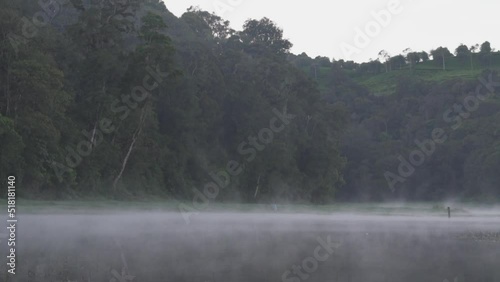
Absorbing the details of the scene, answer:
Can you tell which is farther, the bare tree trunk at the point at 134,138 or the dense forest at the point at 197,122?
the bare tree trunk at the point at 134,138

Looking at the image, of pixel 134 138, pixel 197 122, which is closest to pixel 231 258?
pixel 134 138

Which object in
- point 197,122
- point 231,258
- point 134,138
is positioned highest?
point 197,122

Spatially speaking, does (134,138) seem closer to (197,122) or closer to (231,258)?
(197,122)

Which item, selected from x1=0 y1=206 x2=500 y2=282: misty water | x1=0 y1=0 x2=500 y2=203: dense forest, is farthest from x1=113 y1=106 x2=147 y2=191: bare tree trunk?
x1=0 y1=206 x2=500 y2=282: misty water

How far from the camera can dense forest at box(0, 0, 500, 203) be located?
3916cm

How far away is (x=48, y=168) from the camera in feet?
131

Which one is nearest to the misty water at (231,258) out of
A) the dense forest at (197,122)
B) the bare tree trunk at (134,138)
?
the dense forest at (197,122)

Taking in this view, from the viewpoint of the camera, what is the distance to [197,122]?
5781 cm

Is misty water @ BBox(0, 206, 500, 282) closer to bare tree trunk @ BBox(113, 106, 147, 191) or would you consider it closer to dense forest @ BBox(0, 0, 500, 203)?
dense forest @ BBox(0, 0, 500, 203)

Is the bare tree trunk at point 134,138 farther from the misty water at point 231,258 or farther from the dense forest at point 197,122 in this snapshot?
the misty water at point 231,258

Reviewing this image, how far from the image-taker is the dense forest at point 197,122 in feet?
128

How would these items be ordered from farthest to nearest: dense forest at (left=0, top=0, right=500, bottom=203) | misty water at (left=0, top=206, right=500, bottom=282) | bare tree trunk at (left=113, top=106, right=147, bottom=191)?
bare tree trunk at (left=113, top=106, right=147, bottom=191)
dense forest at (left=0, top=0, right=500, bottom=203)
misty water at (left=0, top=206, right=500, bottom=282)

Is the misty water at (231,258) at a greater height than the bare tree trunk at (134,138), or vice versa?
the bare tree trunk at (134,138)

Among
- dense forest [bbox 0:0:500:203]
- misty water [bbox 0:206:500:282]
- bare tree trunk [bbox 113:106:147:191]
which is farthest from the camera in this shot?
bare tree trunk [bbox 113:106:147:191]
